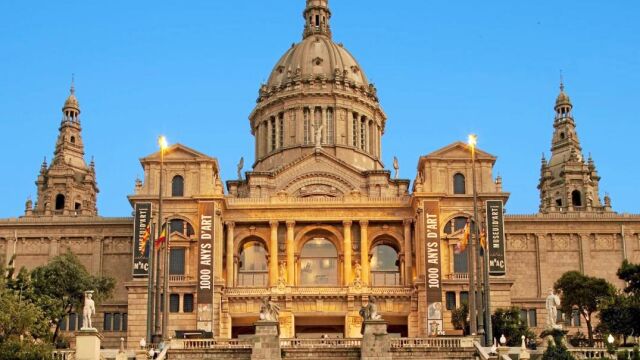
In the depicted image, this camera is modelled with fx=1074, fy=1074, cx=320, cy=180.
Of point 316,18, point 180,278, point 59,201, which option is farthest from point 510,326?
point 316,18

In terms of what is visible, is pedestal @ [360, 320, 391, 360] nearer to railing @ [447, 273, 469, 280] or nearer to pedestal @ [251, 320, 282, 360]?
pedestal @ [251, 320, 282, 360]

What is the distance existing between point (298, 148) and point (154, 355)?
54.7 m

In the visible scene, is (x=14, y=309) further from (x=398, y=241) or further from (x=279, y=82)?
(x=279, y=82)

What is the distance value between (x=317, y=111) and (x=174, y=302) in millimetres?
31545

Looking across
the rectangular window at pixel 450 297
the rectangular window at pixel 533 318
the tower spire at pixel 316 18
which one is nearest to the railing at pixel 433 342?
the rectangular window at pixel 450 297

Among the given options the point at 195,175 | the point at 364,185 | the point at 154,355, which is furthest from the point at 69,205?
the point at 154,355

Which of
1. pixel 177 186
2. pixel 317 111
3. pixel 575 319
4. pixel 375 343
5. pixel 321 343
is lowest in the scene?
pixel 375 343

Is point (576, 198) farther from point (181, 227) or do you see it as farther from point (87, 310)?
point (87, 310)

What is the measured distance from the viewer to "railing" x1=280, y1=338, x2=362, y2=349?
5791cm

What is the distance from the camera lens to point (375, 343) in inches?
2203

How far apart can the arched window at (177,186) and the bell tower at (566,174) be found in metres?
35.4

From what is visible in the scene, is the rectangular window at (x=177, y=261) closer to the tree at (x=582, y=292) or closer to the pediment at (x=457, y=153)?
the pediment at (x=457, y=153)

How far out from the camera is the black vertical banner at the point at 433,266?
275 ft

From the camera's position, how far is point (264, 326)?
183 feet
